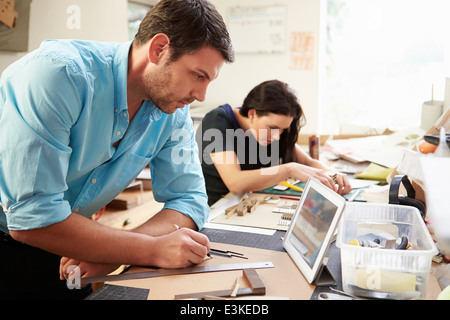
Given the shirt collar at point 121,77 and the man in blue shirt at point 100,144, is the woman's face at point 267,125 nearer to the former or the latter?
the man in blue shirt at point 100,144

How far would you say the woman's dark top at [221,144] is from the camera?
187 cm

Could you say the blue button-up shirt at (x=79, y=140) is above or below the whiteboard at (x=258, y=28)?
below

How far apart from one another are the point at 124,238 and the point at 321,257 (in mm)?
478

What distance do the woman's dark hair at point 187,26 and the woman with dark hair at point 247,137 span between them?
76 cm

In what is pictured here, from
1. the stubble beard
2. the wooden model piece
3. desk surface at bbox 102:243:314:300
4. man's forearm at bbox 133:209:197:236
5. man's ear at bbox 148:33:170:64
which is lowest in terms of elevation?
desk surface at bbox 102:243:314:300

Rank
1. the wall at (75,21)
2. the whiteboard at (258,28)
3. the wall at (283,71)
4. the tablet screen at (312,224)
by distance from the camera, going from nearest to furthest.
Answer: the tablet screen at (312,224) → the wall at (75,21) → the wall at (283,71) → the whiteboard at (258,28)

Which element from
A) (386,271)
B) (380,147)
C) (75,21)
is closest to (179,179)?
(386,271)

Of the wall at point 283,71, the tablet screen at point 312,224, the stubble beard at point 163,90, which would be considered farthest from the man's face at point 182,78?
the wall at point 283,71

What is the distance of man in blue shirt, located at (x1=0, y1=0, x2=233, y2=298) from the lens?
0.85 metres

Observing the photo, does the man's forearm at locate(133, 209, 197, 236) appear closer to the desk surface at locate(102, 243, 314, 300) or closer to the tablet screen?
the desk surface at locate(102, 243, 314, 300)

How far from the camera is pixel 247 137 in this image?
2.00 metres

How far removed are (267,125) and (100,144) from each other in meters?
1.03

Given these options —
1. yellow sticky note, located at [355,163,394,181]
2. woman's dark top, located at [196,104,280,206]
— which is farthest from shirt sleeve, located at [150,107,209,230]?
yellow sticky note, located at [355,163,394,181]
